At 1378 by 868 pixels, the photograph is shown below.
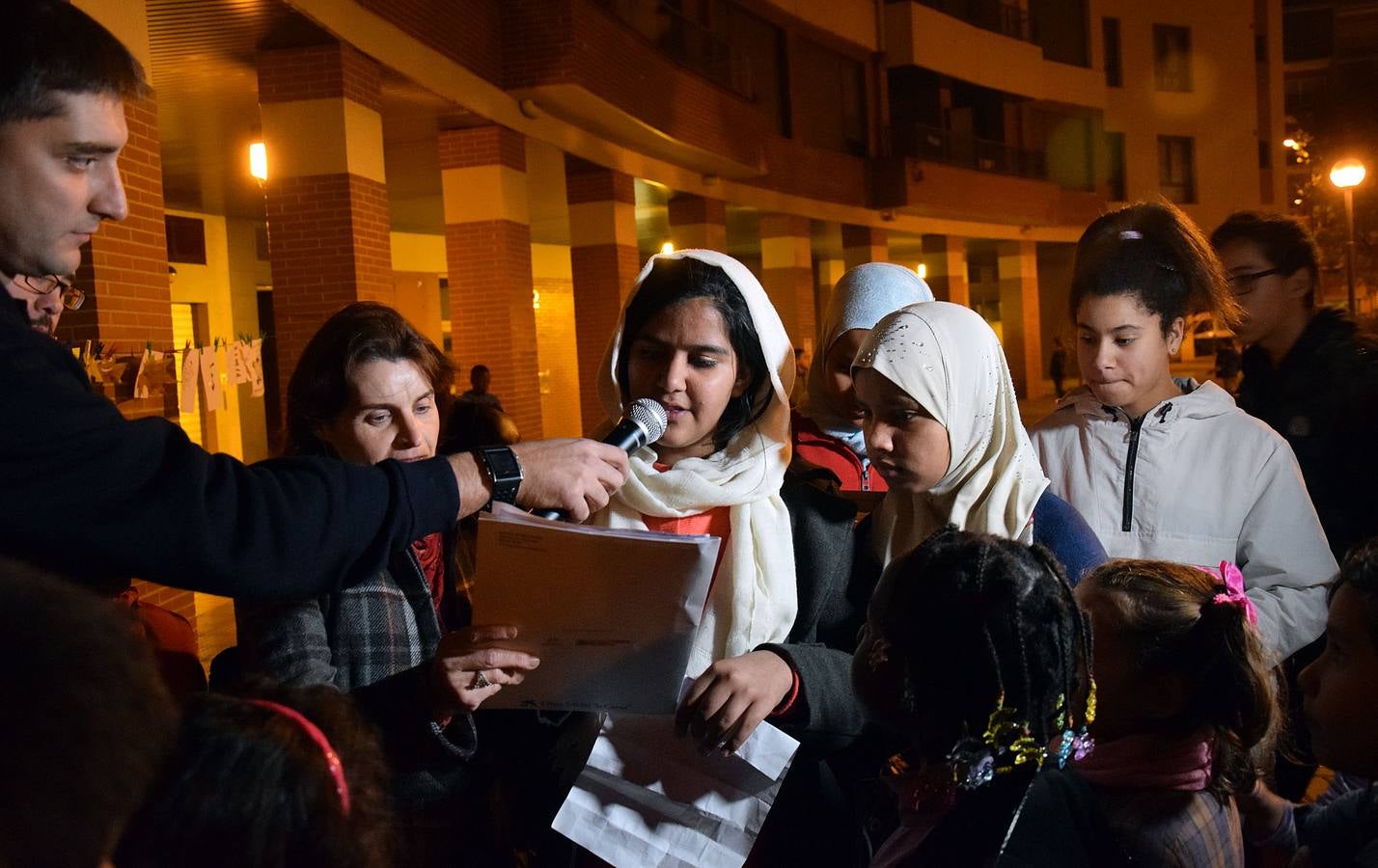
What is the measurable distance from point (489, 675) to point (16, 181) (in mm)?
1007

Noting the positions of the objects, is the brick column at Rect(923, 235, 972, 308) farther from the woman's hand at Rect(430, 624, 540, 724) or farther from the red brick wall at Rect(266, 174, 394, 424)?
the woman's hand at Rect(430, 624, 540, 724)

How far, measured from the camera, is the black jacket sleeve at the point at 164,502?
136 cm

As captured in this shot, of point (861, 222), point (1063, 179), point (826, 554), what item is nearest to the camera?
point (826, 554)

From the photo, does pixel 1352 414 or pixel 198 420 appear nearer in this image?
pixel 1352 414

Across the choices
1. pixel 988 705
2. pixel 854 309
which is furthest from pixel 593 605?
pixel 854 309

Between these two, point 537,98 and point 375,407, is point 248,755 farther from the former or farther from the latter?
point 537,98

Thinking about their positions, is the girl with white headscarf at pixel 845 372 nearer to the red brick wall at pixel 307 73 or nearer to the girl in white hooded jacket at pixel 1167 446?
the girl in white hooded jacket at pixel 1167 446

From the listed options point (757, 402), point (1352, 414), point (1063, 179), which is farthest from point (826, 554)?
point (1063, 179)

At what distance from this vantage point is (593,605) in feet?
5.26

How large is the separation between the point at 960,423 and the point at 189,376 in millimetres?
5302

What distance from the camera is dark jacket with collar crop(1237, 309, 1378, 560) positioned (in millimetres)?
3004

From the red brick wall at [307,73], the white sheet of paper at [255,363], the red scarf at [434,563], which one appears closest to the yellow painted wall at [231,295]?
the red brick wall at [307,73]

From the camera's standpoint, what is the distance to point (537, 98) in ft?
36.2

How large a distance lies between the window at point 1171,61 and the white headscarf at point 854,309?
31.3 m
